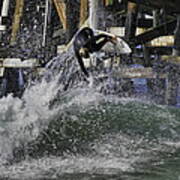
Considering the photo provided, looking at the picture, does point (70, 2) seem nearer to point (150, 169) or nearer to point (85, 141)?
point (85, 141)

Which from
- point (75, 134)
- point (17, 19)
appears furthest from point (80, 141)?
point (17, 19)

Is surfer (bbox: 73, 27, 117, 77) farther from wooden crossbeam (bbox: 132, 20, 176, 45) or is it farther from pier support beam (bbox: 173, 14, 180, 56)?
pier support beam (bbox: 173, 14, 180, 56)

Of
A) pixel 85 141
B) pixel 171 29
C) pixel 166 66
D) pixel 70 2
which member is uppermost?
pixel 70 2

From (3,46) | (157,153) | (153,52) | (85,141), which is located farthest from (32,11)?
(157,153)

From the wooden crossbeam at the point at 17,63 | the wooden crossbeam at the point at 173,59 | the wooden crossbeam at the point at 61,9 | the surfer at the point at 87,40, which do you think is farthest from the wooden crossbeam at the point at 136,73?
the surfer at the point at 87,40

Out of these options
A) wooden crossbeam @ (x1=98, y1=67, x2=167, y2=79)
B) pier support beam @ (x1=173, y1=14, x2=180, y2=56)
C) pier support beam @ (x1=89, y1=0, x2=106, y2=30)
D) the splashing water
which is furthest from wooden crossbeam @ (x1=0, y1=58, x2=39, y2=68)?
pier support beam @ (x1=173, y1=14, x2=180, y2=56)

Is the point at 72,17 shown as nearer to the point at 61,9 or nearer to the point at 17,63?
the point at 61,9

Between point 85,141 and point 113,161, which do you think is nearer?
point 113,161

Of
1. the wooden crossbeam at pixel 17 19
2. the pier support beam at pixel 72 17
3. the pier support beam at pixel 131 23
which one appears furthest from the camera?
the wooden crossbeam at pixel 17 19

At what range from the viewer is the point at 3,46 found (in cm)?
712

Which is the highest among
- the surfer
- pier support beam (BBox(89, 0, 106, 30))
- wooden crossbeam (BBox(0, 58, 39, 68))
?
pier support beam (BBox(89, 0, 106, 30))

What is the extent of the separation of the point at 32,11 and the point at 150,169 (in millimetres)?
5729

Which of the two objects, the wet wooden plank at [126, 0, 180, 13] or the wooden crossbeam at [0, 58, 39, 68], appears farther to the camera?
the wooden crossbeam at [0, 58, 39, 68]

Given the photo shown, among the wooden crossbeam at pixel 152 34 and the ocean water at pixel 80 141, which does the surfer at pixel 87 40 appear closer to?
the ocean water at pixel 80 141
